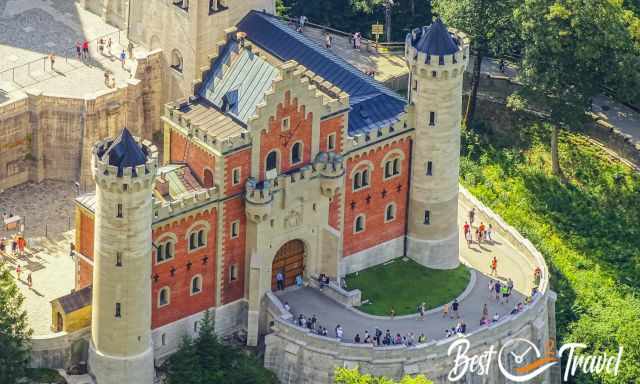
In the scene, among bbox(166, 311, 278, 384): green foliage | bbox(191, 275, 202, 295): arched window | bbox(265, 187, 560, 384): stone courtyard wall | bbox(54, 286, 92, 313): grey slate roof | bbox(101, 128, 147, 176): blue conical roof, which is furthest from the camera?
bbox(191, 275, 202, 295): arched window

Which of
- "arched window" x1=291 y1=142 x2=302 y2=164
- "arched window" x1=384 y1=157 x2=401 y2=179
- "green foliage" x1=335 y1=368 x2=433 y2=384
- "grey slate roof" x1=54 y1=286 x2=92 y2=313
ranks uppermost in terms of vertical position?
"arched window" x1=291 y1=142 x2=302 y2=164

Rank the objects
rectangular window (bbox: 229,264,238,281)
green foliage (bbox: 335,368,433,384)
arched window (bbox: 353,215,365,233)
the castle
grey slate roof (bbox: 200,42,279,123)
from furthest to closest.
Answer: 1. arched window (bbox: 353,215,365,233)
2. rectangular window (bbox: 229,264,238,281)
3. grey slate roof (bbox: 200,42,279,123)
4. green foliage (bbox: 335,368,433,384)
5. the castle

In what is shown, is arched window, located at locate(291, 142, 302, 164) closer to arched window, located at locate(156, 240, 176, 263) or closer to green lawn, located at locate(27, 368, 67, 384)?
arched window, located at locate(156, 240, 176, 263)

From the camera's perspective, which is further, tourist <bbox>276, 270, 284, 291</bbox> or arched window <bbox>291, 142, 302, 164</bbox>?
tourist <bbox>276, 270, 284, 291</bbox>

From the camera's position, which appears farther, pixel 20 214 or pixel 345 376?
pixel 20 214

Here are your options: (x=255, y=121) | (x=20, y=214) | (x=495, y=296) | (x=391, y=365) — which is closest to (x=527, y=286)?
(x=495, y=296)

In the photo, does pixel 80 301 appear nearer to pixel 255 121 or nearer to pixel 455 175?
pixel 255 121

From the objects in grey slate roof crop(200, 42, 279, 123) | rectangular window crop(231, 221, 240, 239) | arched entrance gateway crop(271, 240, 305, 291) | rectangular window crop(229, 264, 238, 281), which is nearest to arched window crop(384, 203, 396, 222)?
arched entrance gateway crop(271, 240, 305, 291)
